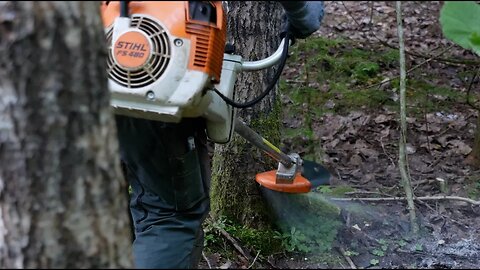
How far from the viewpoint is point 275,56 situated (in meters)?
2.69

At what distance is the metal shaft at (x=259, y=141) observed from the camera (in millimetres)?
2867

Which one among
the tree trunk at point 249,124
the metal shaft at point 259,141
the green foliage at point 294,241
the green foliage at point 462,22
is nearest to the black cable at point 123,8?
the metal shaft at point 259,141

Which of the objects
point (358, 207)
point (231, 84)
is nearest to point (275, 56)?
point (231, 84)

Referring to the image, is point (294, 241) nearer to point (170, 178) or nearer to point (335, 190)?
point (335, 190)

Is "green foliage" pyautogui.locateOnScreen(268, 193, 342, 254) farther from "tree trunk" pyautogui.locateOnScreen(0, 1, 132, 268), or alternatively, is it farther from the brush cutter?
"tree trunk" pyautogui.locateOnScreen(0, 1, 132, 268)

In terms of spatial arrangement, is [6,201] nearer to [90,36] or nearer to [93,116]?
[93,116]

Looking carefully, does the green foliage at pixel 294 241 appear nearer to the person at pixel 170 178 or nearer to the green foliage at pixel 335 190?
the green foliage at pixel 335 190

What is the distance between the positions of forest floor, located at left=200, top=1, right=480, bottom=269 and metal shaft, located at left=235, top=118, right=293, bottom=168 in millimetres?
505

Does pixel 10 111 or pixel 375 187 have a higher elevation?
pixel 10 111

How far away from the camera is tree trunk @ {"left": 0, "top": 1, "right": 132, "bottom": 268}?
1566mm

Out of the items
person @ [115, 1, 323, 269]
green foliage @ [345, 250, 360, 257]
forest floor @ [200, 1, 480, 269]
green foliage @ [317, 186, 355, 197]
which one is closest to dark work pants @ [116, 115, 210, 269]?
person @ [115, 1, 323, 269]

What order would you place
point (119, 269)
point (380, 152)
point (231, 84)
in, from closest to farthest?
point (119, 269)
point (231, 84)
point (380, 152)

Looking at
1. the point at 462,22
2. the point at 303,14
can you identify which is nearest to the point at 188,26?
the point at 303,14

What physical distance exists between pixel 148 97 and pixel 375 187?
2683 mm
